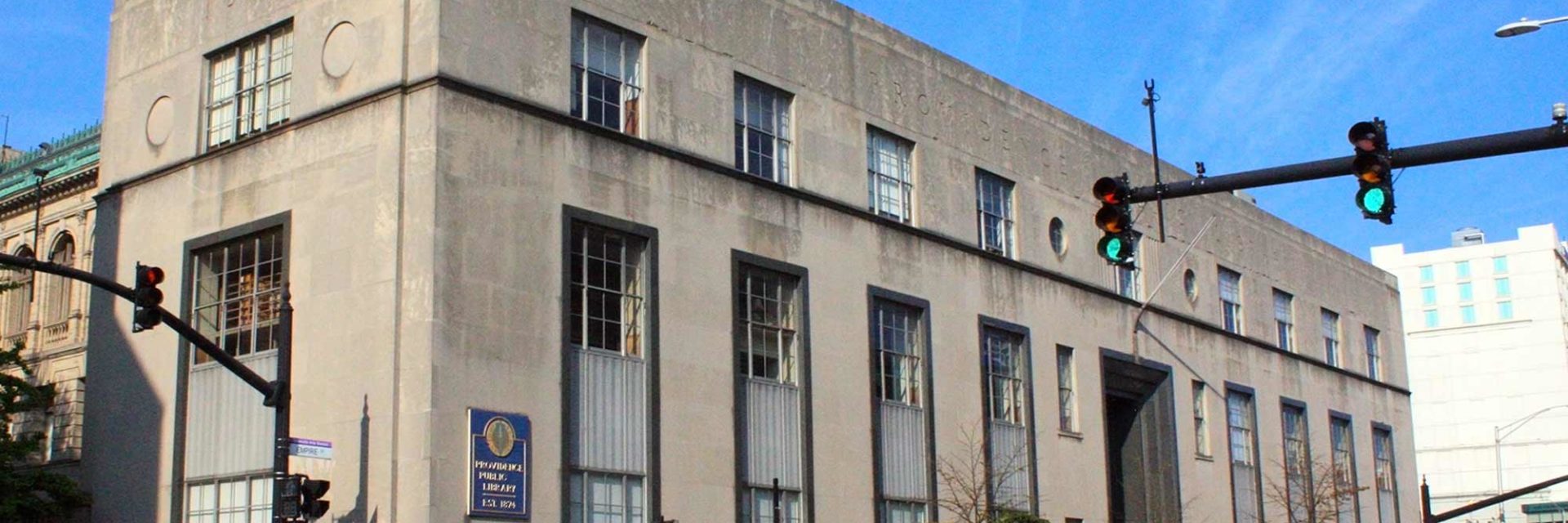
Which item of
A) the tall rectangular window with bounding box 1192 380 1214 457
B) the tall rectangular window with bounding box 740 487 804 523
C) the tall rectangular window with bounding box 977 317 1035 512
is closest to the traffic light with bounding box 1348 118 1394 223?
the tall rectangular window with bounding box 740 487 804 523

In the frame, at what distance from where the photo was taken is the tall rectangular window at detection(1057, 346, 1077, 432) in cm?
4391

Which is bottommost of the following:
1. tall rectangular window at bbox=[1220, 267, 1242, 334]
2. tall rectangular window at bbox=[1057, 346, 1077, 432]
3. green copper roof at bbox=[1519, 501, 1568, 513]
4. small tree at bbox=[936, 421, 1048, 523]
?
small tree at bbox=[936, 421, 1048, 523]

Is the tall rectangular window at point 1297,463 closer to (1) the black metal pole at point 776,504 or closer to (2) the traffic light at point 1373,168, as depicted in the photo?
(1) the black metal pole at point 776,504

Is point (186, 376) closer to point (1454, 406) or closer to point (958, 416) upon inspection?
point (958, 416)

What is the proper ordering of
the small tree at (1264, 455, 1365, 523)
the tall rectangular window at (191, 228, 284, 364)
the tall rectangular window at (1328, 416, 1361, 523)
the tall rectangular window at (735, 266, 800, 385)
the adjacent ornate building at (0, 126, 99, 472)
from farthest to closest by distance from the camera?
the tall rectangular window at (1328, 416, 1361, 523)
the adjacent ornate building at (0, 126, 99, 472)
the small tree at (1264, 455, 1365, 523)
the tall rectangular window at (735, 266, 800, 385)
the tall rectangular window at (191, 228, 284, 364)

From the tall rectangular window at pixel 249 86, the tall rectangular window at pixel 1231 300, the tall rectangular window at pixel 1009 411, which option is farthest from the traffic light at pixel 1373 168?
the tall rectangular window at pixel 1231 300

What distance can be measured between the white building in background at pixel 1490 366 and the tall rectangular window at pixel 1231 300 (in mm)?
90510

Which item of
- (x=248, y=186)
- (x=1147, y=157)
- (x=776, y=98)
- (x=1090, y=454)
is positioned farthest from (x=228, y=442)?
(x=1147, y=157)

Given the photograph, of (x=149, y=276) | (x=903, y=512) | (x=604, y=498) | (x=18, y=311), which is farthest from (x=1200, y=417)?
(x=18, y=311)

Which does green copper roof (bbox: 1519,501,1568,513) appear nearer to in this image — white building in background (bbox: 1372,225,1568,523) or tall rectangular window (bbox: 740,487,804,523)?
white building in background (bbox: 1372,225,1568,523)

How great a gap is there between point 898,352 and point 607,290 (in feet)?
29.0

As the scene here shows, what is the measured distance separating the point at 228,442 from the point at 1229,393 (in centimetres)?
3102

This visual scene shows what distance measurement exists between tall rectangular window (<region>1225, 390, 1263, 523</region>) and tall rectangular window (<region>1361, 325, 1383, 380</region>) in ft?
39.4

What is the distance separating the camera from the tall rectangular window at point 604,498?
98.1 feet
